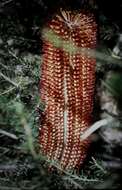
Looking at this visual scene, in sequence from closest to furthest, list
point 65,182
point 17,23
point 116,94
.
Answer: point 116,94
point 65,182
point 17,23

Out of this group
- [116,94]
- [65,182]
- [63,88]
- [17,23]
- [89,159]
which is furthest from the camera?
[17,23]

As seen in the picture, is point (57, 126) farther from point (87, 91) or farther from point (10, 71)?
point (10, 71)

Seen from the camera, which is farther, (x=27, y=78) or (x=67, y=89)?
(x=27, y=78)

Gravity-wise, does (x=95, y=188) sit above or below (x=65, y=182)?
above

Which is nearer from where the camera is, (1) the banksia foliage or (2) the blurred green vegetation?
(2) the blurred green vegetation

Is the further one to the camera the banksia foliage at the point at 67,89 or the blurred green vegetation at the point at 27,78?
the banksia foliage at the point at 67,89

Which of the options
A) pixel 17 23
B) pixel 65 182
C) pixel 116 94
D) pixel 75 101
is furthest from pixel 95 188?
pixel 17 23

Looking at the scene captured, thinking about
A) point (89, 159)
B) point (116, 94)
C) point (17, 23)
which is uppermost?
point (17, 23)

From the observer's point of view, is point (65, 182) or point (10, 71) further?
point (10, 71)
